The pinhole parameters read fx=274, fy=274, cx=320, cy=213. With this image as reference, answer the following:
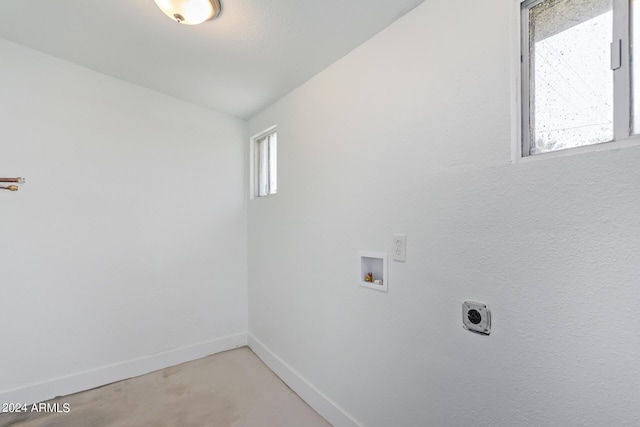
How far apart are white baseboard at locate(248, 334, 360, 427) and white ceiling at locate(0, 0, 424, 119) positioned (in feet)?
7.34

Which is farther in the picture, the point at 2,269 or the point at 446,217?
the point at 2,269

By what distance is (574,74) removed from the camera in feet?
3.03

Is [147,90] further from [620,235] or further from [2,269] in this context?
[620,235]

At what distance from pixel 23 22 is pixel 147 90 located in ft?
2.61

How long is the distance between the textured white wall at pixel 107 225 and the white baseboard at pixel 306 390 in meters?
0.55

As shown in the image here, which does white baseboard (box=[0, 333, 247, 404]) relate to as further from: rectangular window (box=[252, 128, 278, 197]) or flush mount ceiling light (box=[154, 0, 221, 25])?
flush mount ceiling light (box=[154, 0, 221, 25])

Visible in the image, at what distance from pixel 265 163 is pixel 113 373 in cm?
220

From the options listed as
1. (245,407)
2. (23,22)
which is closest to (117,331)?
(245,407)

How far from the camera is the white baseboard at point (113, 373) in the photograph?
1.91 meters

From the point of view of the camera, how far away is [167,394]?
206 cm

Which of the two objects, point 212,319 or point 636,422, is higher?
point 636,422

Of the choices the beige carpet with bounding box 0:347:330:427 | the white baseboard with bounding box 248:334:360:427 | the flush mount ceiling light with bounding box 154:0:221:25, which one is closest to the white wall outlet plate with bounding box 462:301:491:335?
the white baseboard with bounding box 248:334:360:427

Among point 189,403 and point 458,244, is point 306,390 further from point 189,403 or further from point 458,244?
point 458,244

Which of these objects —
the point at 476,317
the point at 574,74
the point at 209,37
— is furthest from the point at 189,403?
the point at 574,74
